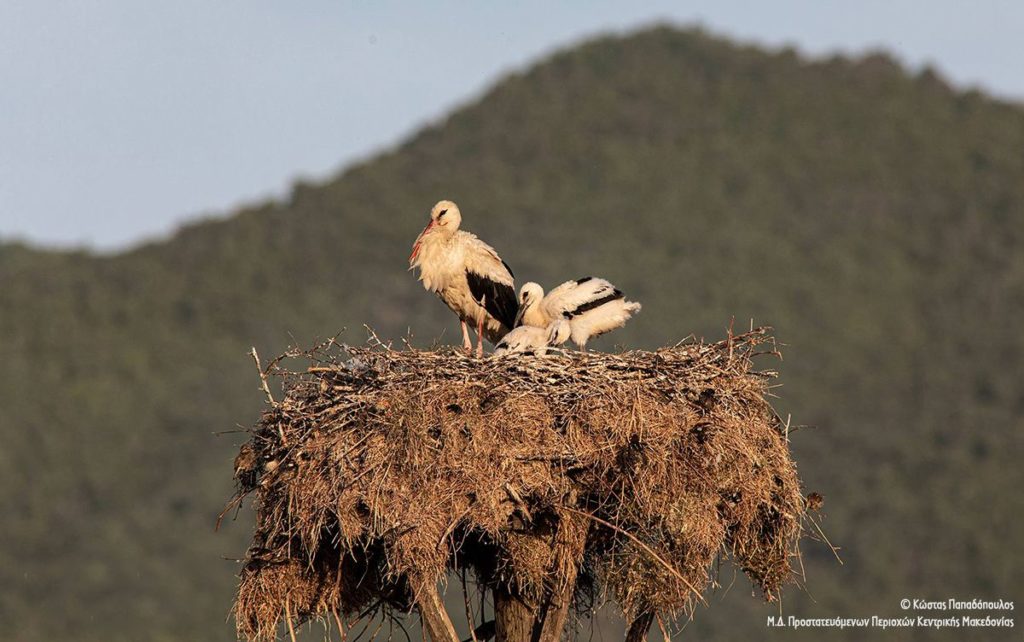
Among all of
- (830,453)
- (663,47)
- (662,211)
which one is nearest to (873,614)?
(830,453)

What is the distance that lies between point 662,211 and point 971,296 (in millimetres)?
11193

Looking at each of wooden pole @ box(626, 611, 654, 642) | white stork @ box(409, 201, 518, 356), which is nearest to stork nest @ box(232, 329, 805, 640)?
wooden pole @ box(626, 611, 654, 642)

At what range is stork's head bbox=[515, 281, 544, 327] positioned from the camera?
12773 mm

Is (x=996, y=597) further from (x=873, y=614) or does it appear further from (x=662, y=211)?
(x=662, y=211)

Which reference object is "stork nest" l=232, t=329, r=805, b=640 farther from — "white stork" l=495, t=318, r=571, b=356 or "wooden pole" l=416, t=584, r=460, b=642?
"white stork" l=495, t=318, r=571, b=356

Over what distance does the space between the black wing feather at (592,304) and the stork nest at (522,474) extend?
58.1 inches

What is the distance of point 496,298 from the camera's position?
13.5 meters

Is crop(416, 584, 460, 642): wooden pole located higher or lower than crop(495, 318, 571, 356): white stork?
lower

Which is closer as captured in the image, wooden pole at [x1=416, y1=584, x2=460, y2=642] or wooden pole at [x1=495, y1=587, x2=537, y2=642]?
wooden pole at [x1=416, y1=584, x2=460, y2=642]

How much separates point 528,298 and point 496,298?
28.6 inches

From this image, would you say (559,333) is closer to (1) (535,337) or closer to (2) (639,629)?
(1) (535,337)

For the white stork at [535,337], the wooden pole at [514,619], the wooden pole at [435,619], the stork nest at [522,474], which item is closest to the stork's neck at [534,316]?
the white stork at [535,337]

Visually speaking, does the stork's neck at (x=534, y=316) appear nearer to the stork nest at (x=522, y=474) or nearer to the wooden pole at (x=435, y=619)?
the stork nest at (x=522, y=474)

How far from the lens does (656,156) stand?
206 ft
